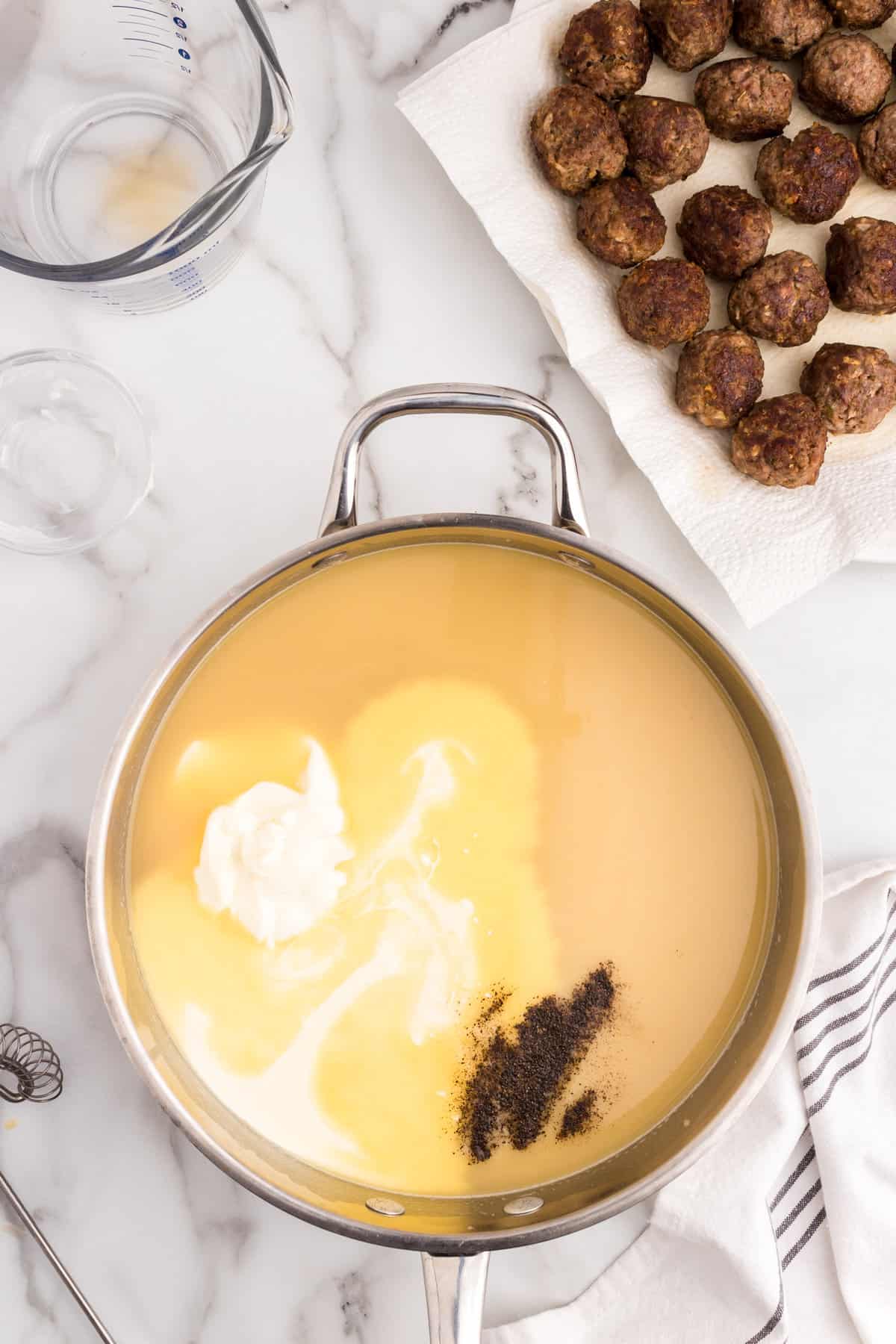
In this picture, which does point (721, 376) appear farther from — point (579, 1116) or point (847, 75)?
point (579, 1116)

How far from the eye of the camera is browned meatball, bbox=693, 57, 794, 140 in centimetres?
117

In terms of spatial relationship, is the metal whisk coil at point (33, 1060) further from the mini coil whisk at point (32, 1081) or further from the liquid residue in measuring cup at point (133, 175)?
the liquid residue in measuring cup at point (133, 175)

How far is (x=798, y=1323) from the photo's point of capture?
3.96 ft

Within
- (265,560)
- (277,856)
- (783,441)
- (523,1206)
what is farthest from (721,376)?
(523,1206)

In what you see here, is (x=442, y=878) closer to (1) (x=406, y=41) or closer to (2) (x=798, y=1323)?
(2) (x=798, y=1323)

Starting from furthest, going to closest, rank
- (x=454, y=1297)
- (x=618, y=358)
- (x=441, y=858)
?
(x=618, y=358), (x=441, y=858), (x=454, y=1297)

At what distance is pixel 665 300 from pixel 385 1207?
0.94 metres

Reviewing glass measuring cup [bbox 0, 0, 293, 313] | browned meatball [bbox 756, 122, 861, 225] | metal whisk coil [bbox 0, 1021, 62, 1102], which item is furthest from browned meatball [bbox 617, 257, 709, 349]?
metal whisk coil [bbox 0, 1021, 62, 1102]

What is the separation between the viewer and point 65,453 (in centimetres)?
125

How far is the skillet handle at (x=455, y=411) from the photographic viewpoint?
101 cm

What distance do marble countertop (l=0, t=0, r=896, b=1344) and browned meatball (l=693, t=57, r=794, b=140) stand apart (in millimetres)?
265

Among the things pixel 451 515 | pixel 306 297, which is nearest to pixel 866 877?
pixel 451 515

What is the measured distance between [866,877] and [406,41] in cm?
104

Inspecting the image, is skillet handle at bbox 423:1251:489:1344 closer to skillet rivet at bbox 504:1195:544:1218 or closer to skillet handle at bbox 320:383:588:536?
skillet rivet at bbox 504:1195:544:1218
